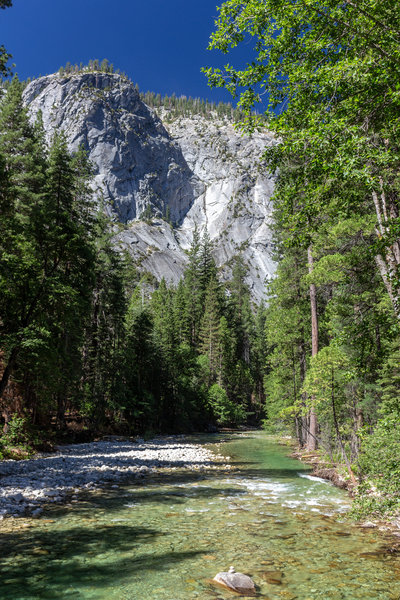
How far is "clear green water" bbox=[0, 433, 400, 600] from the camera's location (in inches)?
210

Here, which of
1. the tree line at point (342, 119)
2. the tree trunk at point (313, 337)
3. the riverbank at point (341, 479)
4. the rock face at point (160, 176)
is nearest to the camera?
the tree line at point (342, 119)

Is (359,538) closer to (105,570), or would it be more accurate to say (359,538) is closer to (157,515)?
(157,515)

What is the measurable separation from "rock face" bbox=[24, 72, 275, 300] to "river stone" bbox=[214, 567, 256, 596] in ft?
368

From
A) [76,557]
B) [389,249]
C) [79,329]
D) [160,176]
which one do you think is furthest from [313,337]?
[160,176]

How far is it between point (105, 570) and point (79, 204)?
26150 mm

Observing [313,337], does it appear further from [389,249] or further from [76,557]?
[76,557]

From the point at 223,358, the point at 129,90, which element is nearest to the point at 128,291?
the point at 223,358

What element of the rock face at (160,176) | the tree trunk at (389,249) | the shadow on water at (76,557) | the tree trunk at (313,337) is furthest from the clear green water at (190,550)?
the rock face at (160,176)

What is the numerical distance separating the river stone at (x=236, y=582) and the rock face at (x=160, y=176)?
112087mm

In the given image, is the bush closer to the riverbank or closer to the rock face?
the riverbank

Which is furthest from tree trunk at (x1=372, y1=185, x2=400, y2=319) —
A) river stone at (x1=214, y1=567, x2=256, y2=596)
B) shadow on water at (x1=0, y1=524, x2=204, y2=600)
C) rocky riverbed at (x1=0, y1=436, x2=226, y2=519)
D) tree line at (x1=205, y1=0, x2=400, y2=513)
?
rocky riverbed at (x1=0, y1=436, x2=226, y2=519)

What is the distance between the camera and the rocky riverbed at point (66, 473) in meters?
9.36

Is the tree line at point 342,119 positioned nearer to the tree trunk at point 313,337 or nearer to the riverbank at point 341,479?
the riverbank at point 341,479

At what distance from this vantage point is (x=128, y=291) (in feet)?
250
